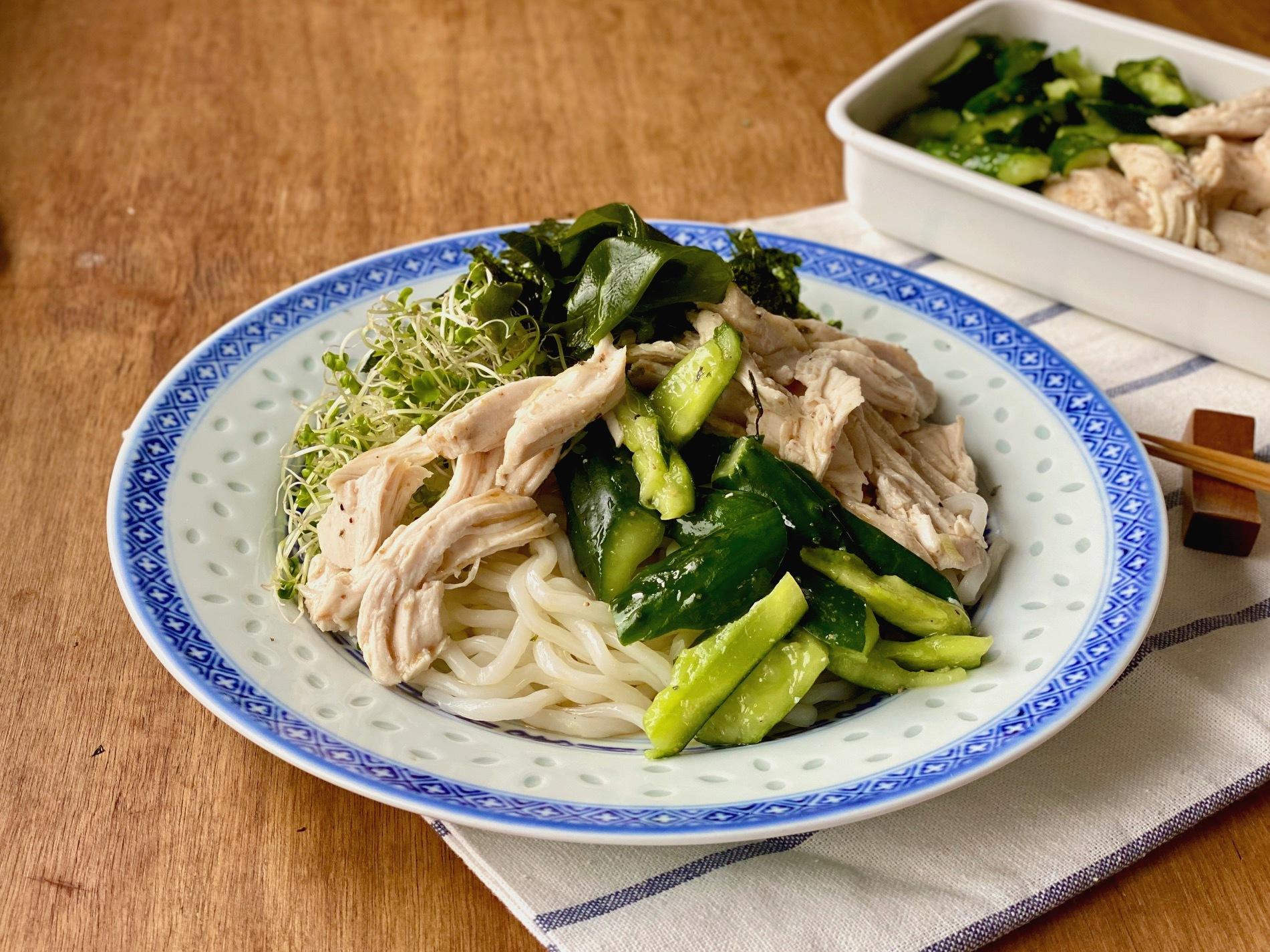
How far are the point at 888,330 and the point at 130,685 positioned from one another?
7.66 feet

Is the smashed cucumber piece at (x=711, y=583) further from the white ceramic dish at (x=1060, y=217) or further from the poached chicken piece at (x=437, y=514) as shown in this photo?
the white ceramic dish at (x=1060, y=217)

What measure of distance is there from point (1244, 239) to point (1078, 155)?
0.63 meters

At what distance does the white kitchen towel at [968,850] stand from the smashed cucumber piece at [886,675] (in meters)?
0.24

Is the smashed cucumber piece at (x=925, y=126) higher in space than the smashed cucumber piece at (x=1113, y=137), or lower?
lower

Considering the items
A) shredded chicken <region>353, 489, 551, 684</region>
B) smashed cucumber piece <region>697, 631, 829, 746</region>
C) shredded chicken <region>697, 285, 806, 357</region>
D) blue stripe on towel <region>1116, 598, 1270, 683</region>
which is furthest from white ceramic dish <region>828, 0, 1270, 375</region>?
shredded chicken <region>353, 489, 551, 684</region>

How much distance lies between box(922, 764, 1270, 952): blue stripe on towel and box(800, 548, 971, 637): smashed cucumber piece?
0.56 meters

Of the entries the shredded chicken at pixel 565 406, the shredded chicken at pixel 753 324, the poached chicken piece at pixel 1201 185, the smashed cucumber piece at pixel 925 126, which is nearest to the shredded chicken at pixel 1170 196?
the poached chicken piece at pixel 1201 185

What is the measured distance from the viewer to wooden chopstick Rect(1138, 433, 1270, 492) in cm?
332

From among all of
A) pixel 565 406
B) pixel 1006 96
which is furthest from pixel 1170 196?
pixel 565 406

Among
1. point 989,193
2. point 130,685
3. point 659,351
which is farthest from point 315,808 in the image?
point 989,193

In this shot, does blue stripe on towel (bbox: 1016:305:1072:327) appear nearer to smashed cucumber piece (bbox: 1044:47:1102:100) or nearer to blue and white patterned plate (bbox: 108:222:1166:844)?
blue and white patterned plate (bbox: 108:222:1166:844)

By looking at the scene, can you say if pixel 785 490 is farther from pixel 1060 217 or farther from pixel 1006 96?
pixel 1006 96

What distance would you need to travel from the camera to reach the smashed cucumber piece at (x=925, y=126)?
4.87m

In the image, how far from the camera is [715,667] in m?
2.55
